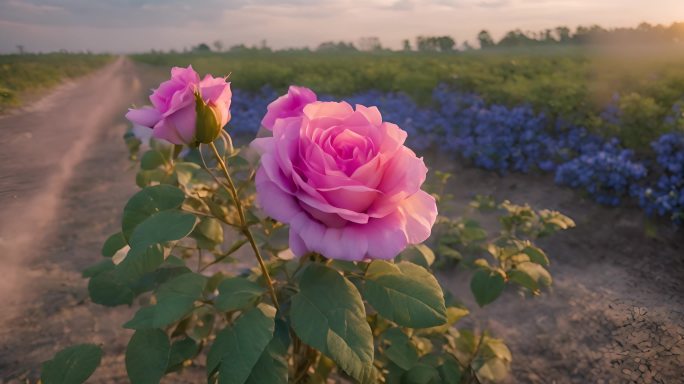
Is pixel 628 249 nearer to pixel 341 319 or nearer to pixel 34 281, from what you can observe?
pixel 341 319

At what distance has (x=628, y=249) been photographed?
341 cm

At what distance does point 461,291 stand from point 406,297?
2.21m

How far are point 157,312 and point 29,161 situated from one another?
3.55ft

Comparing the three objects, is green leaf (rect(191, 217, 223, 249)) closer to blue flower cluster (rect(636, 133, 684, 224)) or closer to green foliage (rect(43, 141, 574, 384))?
green foliage (rect(43, 141, 574, 384))

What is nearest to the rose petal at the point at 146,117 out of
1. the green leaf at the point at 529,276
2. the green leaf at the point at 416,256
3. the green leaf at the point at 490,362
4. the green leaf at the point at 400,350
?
the green leaf at the point at 416,256

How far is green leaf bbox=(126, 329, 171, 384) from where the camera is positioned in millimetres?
1058

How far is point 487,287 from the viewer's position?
162cm

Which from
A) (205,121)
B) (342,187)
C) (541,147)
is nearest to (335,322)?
(342,187)

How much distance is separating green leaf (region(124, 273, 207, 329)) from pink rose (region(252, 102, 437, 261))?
0.33 m

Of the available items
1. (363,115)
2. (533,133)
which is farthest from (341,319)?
(533,133)

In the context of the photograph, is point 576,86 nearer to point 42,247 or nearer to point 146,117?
point 42,247

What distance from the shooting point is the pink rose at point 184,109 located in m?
0.87

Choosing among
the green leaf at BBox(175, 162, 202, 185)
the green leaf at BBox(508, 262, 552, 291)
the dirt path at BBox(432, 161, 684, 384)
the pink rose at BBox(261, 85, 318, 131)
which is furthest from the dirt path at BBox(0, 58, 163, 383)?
the dirt path at BBox(432, 161, 684, 384)

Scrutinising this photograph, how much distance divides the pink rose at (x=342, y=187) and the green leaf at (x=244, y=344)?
0.63ft
